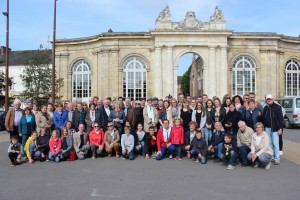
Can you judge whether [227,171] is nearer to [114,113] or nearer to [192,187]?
[192,187]

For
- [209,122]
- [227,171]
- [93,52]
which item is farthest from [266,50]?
[227,171]

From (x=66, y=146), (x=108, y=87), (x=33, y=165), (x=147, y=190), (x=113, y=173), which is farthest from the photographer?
(x=108, y=87)

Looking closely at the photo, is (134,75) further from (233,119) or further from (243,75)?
(233,119)

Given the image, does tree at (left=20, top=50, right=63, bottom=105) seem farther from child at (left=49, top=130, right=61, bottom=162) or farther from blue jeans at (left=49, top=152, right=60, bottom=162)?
blue jeans at (left=49, top=152, right=60, bottom=162)

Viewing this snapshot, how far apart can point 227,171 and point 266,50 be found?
22.1 m

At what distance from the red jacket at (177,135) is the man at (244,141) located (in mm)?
1764

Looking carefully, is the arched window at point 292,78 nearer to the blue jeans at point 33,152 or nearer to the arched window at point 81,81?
the arched window at point 81,81

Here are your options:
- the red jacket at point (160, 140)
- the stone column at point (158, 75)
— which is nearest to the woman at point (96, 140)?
the red jacket at point (160, 140)

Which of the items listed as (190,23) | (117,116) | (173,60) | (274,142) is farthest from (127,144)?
(190,23)

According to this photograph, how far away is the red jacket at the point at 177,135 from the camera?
1002cm

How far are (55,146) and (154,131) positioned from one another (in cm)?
318

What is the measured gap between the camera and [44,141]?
394 inches

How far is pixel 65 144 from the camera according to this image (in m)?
10.0

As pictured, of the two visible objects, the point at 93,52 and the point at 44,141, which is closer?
the point at 44,141
